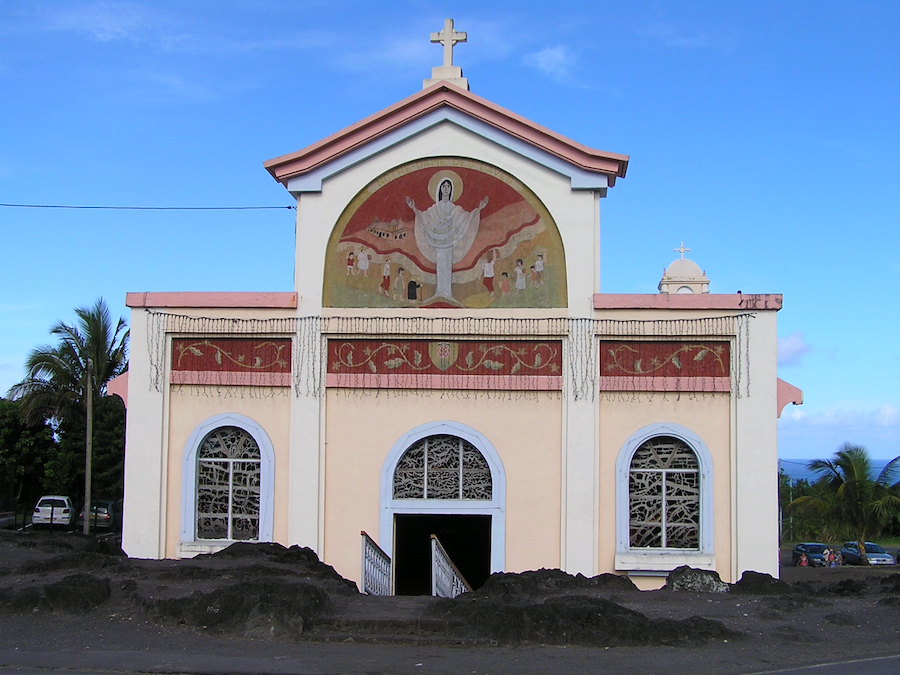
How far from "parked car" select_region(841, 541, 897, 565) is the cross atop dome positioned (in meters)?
23.4

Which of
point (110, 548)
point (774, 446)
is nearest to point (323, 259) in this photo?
point (110, 548)

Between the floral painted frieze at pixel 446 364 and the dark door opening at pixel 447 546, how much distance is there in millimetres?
5113

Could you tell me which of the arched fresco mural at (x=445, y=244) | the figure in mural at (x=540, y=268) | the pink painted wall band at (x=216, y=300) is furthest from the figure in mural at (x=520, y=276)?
the pink painted wall band at (x=216, y=300)

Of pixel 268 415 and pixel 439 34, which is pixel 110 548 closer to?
pixel 268 415

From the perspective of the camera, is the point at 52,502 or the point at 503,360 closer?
the point at 503,360

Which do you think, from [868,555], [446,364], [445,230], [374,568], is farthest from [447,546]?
[868,555]

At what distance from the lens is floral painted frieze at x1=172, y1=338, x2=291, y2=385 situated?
1809 centimetres

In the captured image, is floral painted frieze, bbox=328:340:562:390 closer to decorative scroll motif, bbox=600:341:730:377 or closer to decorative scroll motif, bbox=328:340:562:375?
decorative scroll motif, bbox=328:340:562:375

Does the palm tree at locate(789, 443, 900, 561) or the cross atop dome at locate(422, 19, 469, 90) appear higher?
the cross atop dome at locate(422, 19, 469, 90)

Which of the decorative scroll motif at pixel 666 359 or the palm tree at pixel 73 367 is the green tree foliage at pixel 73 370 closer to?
the palm tree at pixel 73 367

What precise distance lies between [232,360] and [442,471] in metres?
4.03

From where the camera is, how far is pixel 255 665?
10.5 meters

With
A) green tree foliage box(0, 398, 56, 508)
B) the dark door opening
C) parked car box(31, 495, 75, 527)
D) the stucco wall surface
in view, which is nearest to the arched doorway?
the stucco wall surface

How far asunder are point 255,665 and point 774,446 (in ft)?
32.2
